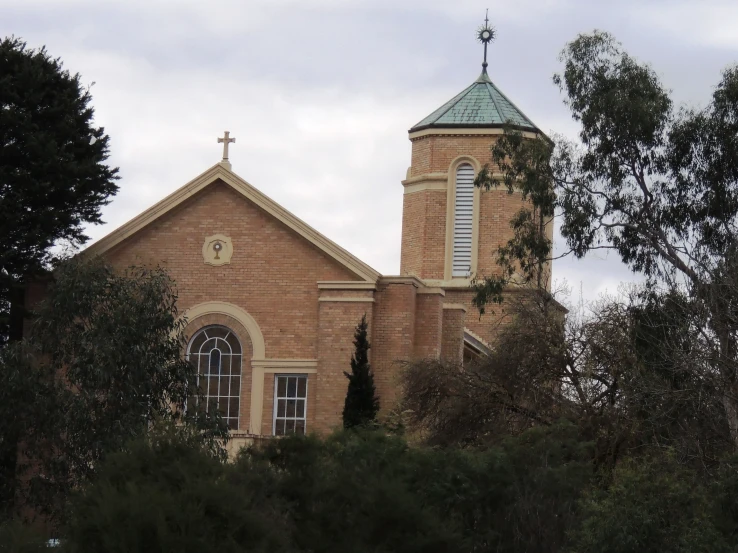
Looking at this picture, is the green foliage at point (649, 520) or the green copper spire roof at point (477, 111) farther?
the green copper spire roof at point (477, 111)

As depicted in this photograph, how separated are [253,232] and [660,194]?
32.3 feet

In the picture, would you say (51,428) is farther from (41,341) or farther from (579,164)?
(579,164)

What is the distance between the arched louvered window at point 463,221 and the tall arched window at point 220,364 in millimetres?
10888

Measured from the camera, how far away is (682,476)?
22797mm

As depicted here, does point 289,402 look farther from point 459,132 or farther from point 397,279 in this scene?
point 459,132

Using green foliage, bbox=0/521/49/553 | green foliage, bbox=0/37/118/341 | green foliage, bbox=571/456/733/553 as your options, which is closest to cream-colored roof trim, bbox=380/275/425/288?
green foliage, bbox=0/37/118/341

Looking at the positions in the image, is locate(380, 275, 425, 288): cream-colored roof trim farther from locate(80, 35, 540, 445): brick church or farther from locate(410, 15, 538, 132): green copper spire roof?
locate(410, 15, 538, 132): green copper spire roof

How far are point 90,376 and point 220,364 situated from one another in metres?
9.01

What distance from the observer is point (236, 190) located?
1411 inches

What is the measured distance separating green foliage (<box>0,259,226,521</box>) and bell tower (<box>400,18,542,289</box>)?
17.7 meters

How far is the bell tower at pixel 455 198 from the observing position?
145ft

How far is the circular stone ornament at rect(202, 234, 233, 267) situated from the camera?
3572 centimetres

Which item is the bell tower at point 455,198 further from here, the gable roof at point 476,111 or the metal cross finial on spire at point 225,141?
the metal cross finial on spire at point 225,141

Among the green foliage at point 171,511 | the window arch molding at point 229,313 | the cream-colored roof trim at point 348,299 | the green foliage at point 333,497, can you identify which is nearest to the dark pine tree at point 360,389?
the cream-colored roof trim at point 348,299
